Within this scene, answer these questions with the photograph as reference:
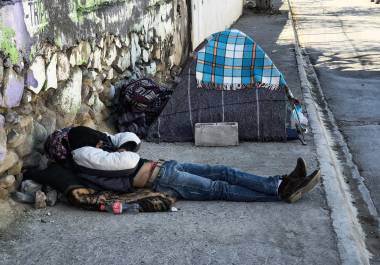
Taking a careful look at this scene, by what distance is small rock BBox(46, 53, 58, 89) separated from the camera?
5304mm

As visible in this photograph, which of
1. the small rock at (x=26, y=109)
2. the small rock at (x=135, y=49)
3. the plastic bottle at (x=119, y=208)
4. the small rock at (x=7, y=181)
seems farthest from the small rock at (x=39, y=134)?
the small rock at (x=135, y=49)

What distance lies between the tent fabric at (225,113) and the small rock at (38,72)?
5.87 feet

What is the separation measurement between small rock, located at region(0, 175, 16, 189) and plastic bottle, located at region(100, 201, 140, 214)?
26.1 inches

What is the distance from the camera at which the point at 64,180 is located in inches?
188

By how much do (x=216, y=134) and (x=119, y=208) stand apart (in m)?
2.08

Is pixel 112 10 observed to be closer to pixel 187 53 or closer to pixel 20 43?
pixel 20 43

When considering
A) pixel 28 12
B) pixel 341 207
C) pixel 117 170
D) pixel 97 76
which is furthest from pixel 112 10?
pixel 341 207

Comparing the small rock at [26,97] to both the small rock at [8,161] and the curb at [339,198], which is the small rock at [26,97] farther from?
the curb at [339,198]

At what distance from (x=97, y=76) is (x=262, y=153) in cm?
176

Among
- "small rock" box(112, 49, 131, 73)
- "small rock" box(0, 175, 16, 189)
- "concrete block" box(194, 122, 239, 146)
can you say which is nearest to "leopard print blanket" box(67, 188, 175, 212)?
"small rock" box(0, 175, 16, 189)

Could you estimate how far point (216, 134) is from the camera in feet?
21.5

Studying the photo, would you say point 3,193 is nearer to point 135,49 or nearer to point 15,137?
point 15,137

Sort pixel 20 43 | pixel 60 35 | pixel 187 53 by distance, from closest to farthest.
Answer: pixel 20 43 < pixel 60 35 < pixel 187 53

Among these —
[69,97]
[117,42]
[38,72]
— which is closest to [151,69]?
[117,42]
